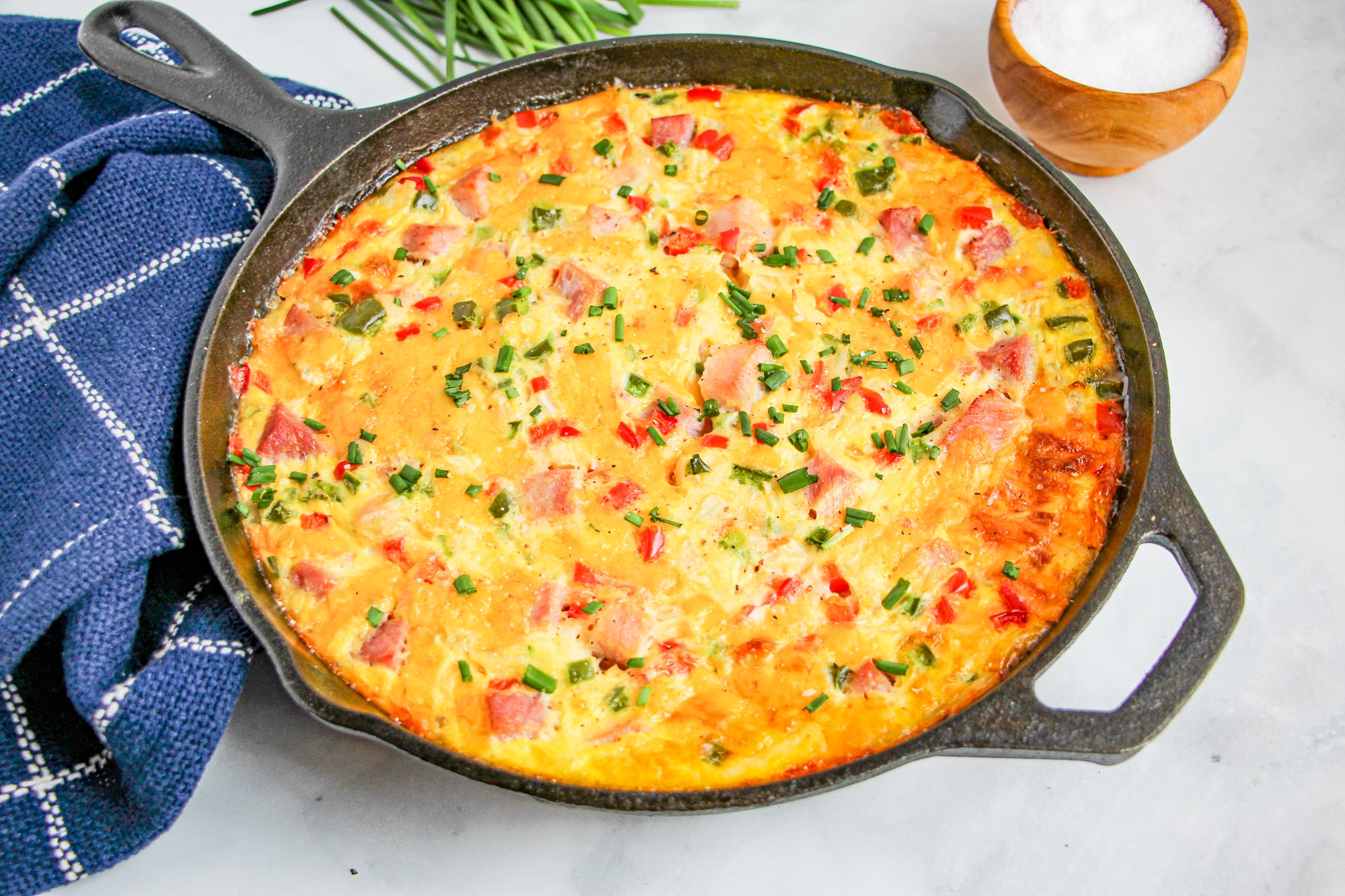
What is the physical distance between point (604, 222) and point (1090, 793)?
221 centimetres

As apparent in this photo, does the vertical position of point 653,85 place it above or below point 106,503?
above

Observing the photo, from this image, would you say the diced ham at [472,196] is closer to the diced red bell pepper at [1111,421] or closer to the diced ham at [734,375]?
the diced ham at [734,375]

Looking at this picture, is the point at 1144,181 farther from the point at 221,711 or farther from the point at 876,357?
the point at 221,711

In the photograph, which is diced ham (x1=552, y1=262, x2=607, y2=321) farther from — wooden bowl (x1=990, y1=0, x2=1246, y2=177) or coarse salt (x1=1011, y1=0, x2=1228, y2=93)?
coarse salt (x1=1011, y1=0, x2=1228, y2=93)

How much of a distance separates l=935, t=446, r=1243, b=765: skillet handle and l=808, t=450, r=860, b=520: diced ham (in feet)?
2.14

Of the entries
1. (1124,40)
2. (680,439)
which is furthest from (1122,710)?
(1124,40)

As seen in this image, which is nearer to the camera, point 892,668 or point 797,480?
point 892,668

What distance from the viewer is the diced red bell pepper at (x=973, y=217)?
3.31m

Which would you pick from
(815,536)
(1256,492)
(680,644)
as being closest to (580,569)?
(680,644)

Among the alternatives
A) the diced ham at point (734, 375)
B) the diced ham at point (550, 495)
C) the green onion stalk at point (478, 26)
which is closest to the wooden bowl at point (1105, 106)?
the green onion stalk at point (478, 26)

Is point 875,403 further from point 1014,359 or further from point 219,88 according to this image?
point 219,88

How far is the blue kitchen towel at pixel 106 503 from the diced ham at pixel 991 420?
2.01 m

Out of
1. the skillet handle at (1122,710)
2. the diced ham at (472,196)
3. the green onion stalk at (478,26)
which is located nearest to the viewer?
the skillet handle at (1122,710)

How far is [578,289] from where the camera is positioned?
319 cm
